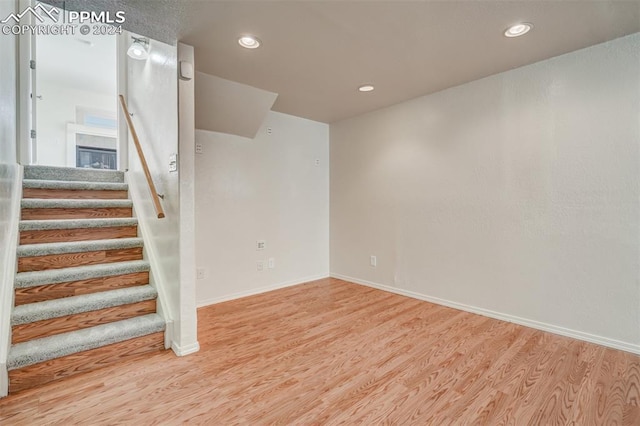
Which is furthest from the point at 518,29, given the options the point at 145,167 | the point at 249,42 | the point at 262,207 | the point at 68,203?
the point at 68,203

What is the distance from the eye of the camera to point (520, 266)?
272 cm

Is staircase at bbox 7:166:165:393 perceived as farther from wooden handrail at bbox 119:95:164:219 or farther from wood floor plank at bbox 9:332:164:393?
wooden handrail at bbox 119:95:164:219

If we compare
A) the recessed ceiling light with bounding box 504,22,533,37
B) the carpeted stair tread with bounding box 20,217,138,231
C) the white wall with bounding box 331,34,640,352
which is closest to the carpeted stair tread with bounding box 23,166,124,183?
the carpeted stair tread with bounding box 20,217,138,231

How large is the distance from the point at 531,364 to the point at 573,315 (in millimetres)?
780

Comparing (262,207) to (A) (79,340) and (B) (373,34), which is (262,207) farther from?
(B) (373,34)

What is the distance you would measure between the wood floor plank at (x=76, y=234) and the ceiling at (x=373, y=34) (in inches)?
68.2

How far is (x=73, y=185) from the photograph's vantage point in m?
2.98

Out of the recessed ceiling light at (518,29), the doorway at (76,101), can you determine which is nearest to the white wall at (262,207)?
the recessed ceiling light at (518,29)

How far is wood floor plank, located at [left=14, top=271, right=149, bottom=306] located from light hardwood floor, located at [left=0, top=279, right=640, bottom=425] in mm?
651

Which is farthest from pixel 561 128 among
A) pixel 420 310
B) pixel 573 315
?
pixel 420 310

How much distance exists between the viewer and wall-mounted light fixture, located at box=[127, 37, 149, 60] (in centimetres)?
274

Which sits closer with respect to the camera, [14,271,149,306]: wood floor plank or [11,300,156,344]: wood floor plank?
[11,300,156,344]: wood floor plank

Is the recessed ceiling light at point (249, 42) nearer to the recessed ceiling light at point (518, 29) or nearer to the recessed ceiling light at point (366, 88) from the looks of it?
the recessed ceiling light at point (366, 88)

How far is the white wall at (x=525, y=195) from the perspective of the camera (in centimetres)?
225
